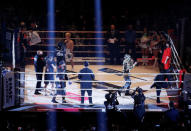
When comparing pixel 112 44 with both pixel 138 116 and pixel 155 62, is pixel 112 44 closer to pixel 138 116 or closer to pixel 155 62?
pixel 155 62

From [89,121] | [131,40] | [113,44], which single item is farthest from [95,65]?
[89,121]

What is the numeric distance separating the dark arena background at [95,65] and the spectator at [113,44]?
0.04m

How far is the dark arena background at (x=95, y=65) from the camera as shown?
6.66 metres

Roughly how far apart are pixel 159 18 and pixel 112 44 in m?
3.13

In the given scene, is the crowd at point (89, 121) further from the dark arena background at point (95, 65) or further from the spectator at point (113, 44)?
the spectator at point (113, 44)

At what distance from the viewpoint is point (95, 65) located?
454 inches

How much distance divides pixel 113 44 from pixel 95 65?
3.92 feet

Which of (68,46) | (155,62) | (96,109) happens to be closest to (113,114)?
(96,109)

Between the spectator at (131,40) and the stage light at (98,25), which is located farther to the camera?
the stage light at (98,25)

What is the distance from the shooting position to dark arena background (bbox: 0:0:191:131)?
6660 millimetres

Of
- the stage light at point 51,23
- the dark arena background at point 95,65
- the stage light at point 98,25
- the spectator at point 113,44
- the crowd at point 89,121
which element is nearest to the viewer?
the crowd at point 89,121

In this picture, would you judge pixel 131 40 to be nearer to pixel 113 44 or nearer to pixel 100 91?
pixel 113 44

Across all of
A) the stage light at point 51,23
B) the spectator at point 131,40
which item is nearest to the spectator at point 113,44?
the spectator at point 131,40

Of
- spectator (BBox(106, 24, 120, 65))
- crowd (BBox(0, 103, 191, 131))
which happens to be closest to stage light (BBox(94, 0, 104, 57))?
spectator (BBox(106, 24, 120, 65))
